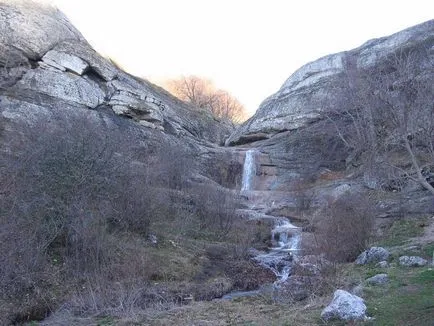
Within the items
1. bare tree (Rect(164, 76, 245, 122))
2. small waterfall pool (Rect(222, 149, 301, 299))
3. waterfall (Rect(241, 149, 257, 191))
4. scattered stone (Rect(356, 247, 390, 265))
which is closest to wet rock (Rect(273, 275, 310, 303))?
small waterfall pool (Rect(222, 149, 301, 299))

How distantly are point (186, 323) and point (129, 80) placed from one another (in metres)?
31.5

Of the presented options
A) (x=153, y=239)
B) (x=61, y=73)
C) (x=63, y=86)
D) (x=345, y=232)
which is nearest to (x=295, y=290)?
→ (x=345, y=232)

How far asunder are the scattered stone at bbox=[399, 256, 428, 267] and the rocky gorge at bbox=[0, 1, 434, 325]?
0.13 metres

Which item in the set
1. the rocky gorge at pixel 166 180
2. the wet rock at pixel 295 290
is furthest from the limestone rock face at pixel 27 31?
the wet rock at pixel 295 290

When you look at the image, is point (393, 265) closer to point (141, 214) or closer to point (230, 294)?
point (230, 294)

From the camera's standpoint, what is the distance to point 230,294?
48.0 feet

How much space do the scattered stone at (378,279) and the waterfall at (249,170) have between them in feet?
82.2

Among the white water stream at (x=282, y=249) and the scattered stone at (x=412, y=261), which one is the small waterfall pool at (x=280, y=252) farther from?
the scattered stone at (x=412, y=261)

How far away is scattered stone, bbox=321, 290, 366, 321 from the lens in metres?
7.73

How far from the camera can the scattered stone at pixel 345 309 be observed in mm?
7727

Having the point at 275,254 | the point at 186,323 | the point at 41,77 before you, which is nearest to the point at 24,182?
the point at 186,323

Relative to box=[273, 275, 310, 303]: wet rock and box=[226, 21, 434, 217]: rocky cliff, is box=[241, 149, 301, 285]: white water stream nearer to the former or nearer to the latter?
box=[273, 275, 310, 303]: wet rock

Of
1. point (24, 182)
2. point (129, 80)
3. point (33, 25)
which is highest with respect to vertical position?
point (33, 25)

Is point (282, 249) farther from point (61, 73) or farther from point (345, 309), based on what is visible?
point (61, 73)
